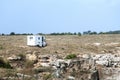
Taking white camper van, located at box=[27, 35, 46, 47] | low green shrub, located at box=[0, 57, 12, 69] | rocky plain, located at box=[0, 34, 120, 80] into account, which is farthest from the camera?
white camper van, located at box=[27, 35, 46, 47]

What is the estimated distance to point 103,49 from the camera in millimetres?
57500

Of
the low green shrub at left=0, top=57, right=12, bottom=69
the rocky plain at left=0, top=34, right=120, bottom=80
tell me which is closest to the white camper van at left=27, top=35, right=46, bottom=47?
the rocky plain at left=0, top=34, right=120, bottom=80

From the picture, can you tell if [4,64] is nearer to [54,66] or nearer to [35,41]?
[54,66]

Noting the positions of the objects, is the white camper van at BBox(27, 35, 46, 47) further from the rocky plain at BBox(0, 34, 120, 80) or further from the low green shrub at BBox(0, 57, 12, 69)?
the low green shrub at BBox(0, 57, 12, 69)

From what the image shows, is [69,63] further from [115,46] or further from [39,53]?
[115,46]

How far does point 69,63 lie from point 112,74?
4499 mm

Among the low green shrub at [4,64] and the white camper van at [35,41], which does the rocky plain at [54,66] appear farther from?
the white camper van at [35,41]

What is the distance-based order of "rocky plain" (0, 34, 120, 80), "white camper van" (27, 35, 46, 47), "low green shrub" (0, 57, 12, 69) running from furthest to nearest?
"white camper van" (27, 35, 46, 47) → "low green shrub" (0, 57, 12, 69) → "rocky plain" (0, 34, 120, 80)

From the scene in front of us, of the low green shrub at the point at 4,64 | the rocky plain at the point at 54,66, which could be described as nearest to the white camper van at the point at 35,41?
the rocky plain at the point at 54,66

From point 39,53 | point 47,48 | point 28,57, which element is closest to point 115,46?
point 47,48

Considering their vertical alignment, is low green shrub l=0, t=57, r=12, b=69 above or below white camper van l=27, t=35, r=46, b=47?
below

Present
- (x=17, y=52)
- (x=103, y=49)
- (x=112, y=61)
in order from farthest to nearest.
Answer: (x=103, y=49) → (x=17, y=52) → (x=112, y=61)

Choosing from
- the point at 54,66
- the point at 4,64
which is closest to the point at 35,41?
the point at 54,66

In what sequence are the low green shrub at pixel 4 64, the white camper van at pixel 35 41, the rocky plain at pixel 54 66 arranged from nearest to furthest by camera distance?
the rocky plain at pixel 54 66 < the low green shrub at pixel 4 64 < the white camper van at pixel 35 41
